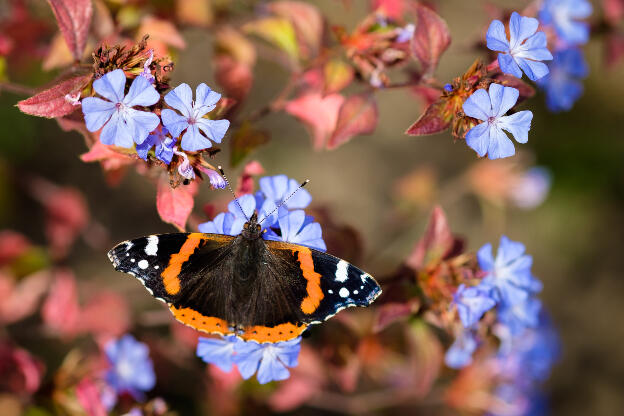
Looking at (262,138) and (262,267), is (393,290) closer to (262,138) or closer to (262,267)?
(262,267)

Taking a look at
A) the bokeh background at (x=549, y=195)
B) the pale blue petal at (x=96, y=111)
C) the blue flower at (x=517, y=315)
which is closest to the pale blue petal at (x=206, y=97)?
the pale blue petal at (x=96, y=111)

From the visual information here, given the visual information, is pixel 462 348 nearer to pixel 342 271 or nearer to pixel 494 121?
pixel 342 271

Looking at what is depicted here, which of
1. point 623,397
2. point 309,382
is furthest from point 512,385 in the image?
point 623,397

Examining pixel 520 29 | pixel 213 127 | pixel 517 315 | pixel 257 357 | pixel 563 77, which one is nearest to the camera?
pixel 213 127

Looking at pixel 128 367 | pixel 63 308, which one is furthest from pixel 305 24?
pixel 63 308

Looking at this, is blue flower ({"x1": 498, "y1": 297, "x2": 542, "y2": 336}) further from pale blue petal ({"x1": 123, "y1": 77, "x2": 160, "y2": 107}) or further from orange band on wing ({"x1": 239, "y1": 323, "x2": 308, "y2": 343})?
pale blue petal ({"x1": 123, "y1": 77, "x2": 160, "y2": 107})

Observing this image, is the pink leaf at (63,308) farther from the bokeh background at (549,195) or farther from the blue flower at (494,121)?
the blue flower at (494,121)

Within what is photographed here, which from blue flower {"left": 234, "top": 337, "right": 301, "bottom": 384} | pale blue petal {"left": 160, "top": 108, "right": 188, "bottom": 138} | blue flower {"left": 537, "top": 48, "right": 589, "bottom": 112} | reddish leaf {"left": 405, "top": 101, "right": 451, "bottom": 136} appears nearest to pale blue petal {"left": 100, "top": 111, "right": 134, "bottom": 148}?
pale blue petal {"left": 160, "top": 108, "right": 188, "bottom": 138}
